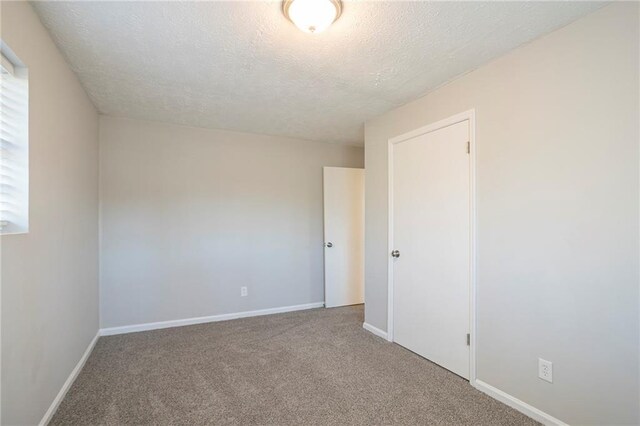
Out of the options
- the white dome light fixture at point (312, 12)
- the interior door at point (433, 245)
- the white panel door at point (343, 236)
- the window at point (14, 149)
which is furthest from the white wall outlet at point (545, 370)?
the window at point (14, 149)

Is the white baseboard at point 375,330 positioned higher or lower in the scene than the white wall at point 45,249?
lower

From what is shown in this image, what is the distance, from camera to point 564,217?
1.78m

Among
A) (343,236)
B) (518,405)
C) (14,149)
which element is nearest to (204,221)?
(343,236)

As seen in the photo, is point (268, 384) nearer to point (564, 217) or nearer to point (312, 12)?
point (564, 217)

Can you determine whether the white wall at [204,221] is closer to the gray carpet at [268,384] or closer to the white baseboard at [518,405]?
the gray carpet at [268,384]

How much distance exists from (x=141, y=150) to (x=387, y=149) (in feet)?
8.63

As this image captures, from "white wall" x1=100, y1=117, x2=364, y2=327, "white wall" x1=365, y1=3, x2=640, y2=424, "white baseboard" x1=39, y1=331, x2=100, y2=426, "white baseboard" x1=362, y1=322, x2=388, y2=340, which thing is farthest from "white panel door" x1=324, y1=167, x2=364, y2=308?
"white baseboard" x1=39, y1=331, x2=100, y2=426

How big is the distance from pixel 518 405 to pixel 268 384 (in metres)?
1.63

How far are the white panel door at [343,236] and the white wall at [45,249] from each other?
8.60 feet

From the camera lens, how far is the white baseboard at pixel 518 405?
1.83 meters

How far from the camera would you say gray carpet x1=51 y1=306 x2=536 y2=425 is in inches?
75.7

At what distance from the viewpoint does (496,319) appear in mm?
2146

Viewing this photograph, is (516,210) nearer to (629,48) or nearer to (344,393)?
(629,48)

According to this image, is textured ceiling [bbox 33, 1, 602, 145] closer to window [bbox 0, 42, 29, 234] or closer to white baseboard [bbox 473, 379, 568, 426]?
window [bbox 0, 42, 29, 234]
